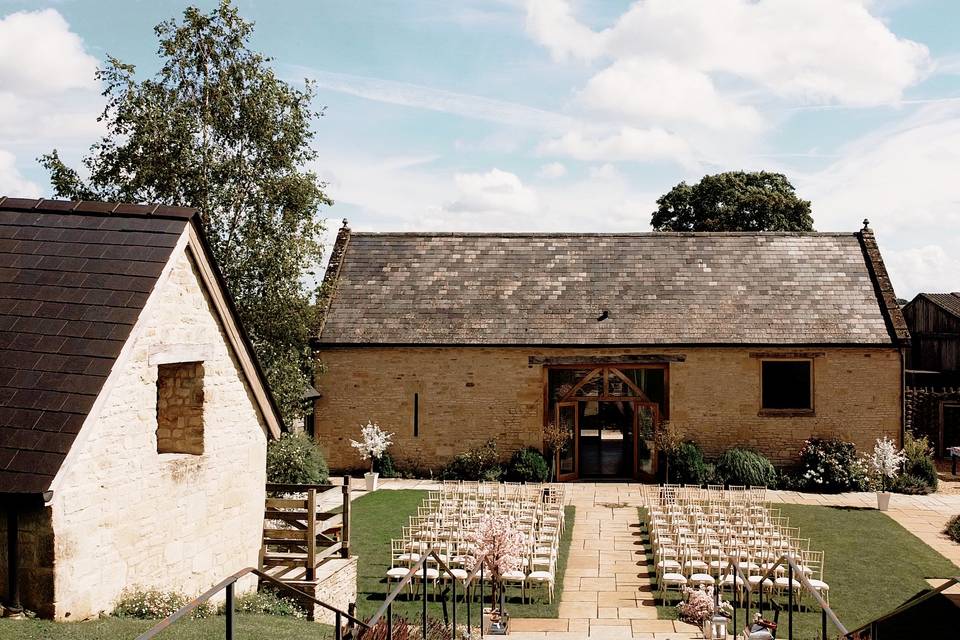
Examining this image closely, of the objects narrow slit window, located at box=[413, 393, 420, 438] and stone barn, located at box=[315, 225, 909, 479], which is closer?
stone barn, located at box=[315, 225, 909, 479]

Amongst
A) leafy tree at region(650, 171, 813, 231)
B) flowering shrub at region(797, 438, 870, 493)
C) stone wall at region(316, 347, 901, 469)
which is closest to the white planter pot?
flowering shrub at region(797, 438, 870, 493)

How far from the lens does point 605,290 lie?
2686cm

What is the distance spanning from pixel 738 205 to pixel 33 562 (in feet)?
144

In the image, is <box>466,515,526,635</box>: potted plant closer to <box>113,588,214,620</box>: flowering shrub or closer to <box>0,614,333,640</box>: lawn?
<box>0,614,333,640</box>: lawn

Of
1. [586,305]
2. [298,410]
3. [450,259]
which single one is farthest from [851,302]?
[298,410]

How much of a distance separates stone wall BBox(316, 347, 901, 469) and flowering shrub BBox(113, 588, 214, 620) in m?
14.9

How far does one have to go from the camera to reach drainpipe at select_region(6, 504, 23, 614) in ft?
27.0

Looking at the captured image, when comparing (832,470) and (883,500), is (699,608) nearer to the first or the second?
(883,500)

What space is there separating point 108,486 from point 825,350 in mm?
21323

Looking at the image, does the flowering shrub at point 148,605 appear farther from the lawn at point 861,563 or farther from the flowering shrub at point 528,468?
the flowering shrub at point 528,468

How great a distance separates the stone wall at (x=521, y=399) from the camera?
81.6 feet

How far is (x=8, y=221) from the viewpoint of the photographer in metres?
10.8

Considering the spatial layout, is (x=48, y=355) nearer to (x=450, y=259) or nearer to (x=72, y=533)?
(x=72, y=533)

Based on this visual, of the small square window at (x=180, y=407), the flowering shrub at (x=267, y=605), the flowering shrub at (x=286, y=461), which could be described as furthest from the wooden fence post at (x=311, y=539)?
the flowering shrub at (x=286, y=461)
